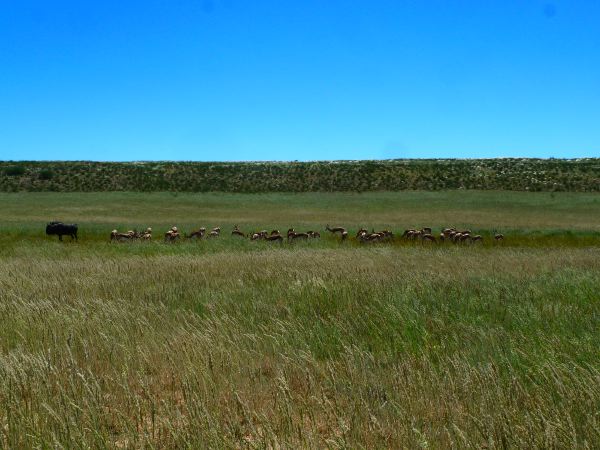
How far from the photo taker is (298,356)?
5043 mm

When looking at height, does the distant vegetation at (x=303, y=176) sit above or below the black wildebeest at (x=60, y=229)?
above

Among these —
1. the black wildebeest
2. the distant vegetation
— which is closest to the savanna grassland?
the black wildebeest

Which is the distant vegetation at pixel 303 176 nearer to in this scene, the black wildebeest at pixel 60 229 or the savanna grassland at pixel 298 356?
the black wildebeest at pixel 60 229

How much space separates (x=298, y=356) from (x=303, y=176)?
75278 mm

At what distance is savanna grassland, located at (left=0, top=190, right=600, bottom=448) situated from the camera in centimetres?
353

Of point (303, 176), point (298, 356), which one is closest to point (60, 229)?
point (298, 356)

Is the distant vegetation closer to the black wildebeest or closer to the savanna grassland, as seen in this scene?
the black wildebeest

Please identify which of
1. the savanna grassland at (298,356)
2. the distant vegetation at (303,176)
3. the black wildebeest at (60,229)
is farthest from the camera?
the distant vegetation at (303,176)

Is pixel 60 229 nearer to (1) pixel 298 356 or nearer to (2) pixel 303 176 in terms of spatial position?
(1) pixel 298 356

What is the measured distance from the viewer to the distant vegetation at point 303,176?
236 ft

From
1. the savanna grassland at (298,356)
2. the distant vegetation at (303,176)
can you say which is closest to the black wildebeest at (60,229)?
the savanna grassland at (298,356)

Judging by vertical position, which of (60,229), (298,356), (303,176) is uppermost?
(303,176)

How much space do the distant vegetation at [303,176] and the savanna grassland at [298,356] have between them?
61265mm

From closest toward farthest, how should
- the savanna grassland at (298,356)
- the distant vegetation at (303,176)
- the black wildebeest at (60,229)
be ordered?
the savanna grassland at (298,356) → the black wildebeest at (60,229) → the distant vegetation at (303,176)
